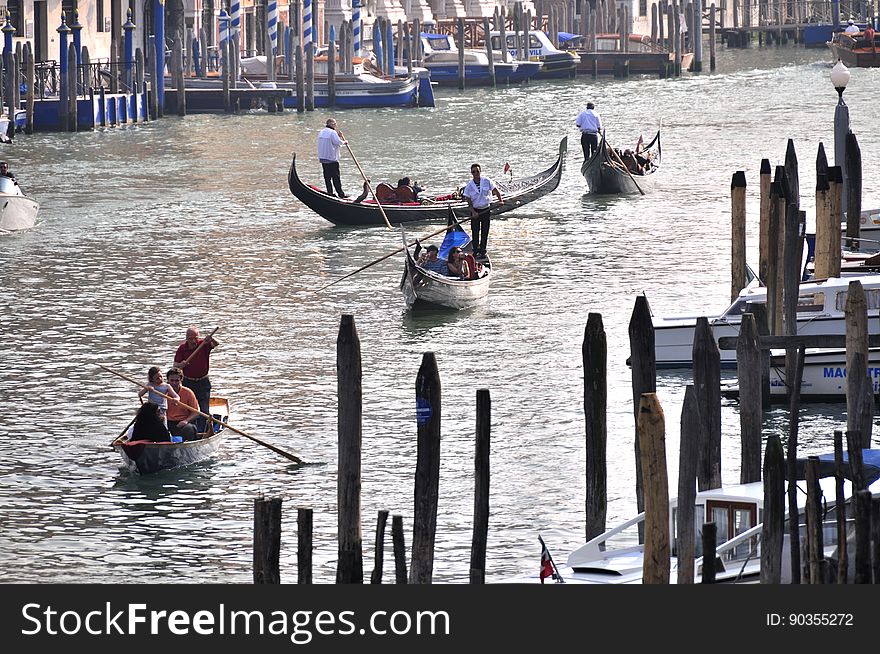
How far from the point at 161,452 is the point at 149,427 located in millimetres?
205

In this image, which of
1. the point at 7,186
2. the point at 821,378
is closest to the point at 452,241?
the point at 821,378

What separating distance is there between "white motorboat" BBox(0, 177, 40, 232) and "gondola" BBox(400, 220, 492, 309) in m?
7.95

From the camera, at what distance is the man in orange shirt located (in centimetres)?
1426

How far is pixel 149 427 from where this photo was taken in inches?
547

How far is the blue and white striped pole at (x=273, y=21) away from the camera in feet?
177

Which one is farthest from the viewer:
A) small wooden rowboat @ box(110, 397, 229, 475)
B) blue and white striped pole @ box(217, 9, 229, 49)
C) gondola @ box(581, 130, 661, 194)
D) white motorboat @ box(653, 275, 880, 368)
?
blue and white striped pole @ box(217, 9, 229, 49)

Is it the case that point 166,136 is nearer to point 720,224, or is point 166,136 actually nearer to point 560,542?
point 720,224

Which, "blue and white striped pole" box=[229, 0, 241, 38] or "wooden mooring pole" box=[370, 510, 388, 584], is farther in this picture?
"blue and white striped pole" box=[229, 0, 241, 38]

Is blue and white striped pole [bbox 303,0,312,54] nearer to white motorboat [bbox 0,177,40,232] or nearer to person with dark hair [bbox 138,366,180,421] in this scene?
white motorboat [bbox 0,177,40,232]

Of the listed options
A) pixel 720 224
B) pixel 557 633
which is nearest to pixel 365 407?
pixel 557 633

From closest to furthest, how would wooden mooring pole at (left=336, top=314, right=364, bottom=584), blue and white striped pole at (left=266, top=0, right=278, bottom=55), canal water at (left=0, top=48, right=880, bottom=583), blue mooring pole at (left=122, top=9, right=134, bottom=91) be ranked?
wooden mooring pole at (left=336, top=314, right=364, bottom=584), canal water at (left=0, top=48, right=880, bottom=583), blue mooring pole at (left=122, top=9, right=134, bottom=91), blue and white striped pole at (left=266, top=0, right=278, bottom=55)

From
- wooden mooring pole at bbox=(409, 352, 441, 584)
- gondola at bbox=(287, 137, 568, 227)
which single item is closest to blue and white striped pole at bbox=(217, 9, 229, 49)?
gondola at bbox=(287, 137, 568, 227)

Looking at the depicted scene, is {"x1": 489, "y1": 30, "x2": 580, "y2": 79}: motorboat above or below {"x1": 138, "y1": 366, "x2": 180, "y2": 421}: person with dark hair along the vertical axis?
above

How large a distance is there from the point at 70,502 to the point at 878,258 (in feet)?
26.4
